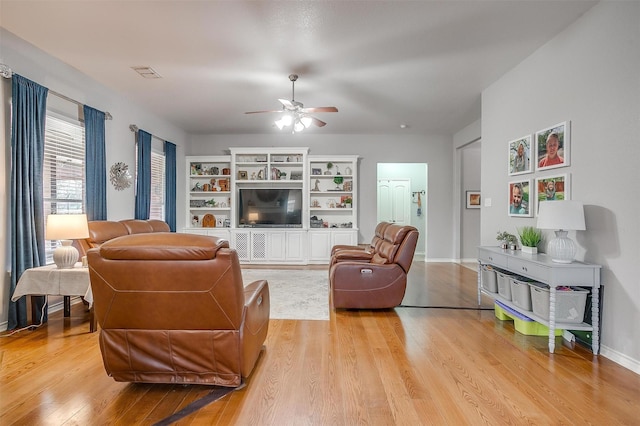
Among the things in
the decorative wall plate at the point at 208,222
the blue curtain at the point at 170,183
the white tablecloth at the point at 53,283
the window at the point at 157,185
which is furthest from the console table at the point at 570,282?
the decorative wall plate at the point at 208,222

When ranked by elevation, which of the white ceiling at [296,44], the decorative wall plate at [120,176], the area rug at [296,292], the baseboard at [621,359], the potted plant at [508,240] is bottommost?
the area rug at [296,292]

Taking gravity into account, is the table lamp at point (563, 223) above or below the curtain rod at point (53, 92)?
below

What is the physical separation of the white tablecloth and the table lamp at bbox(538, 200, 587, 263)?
4188 mm

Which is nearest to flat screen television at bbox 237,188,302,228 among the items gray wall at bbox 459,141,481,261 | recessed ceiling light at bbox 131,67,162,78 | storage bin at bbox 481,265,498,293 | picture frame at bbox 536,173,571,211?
recessed ceiling light at bbox 131,67,162,78

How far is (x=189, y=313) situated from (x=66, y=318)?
257 centimetres

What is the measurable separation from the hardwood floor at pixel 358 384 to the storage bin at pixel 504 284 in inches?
13.4

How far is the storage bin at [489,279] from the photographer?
3.45 m

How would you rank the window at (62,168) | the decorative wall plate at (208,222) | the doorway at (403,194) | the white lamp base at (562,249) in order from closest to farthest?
the white lamp base at (562,249)
the window at (62,168)
the decorative wall plate at (208,222)
the doorway at (403,194)

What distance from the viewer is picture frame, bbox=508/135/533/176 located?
3.54 meters

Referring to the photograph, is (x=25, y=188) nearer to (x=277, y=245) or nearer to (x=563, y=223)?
(x=277, y=245)

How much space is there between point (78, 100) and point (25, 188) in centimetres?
145

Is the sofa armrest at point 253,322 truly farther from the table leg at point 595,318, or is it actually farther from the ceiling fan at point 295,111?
the table leg at point 595,318

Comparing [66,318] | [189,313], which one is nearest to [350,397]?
[189,313]

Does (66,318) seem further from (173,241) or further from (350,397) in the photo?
(350,397)
